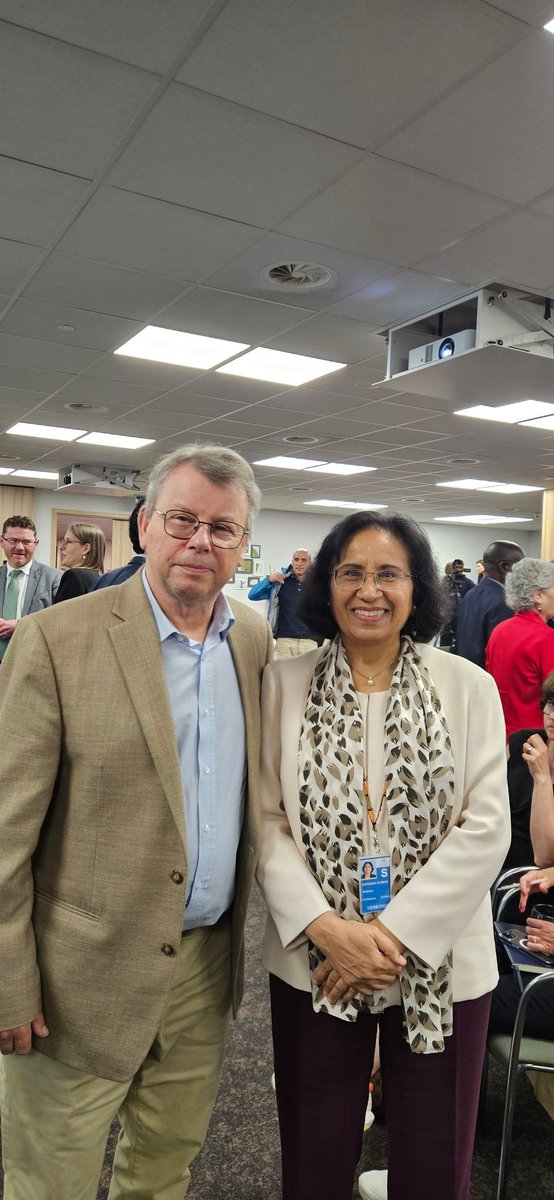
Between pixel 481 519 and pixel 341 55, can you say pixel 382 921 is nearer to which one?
pixel 341 55

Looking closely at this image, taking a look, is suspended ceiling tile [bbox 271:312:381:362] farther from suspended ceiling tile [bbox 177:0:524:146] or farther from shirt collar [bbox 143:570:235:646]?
shirt collar [bbox 143:570:235:646]

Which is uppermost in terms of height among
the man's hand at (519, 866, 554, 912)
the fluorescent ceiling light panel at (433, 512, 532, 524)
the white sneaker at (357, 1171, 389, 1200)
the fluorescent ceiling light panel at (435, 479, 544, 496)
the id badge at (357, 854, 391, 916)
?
the fluorescent ceiling light panel at (435, 479, 544, 496)

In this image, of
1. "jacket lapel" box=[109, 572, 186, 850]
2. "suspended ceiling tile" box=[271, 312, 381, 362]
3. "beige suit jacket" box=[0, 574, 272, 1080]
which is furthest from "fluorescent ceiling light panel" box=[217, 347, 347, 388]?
"beige suit jacket" box=[0, 574, 272, 1080]

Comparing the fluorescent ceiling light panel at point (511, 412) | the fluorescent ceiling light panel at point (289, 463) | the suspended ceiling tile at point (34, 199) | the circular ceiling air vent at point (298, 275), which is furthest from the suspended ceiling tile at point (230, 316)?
the fluorescent ceiling light panel at point (289, 463)

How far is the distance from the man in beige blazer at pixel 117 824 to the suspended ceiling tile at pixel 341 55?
5.11 ft

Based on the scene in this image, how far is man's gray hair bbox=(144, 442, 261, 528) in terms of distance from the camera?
1441 mm

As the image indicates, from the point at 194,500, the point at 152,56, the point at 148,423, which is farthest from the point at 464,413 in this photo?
the point at 194,500

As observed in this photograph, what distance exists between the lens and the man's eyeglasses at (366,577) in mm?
1551

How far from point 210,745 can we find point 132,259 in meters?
3.21

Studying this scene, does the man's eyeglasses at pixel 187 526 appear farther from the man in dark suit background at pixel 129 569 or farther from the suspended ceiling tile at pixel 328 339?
the suspended ceiling tile at pixel 328 339

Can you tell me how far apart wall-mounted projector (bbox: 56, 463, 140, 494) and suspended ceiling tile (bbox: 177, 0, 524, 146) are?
28.2 feet

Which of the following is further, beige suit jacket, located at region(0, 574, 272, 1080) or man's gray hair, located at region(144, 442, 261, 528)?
man's gray hair, located at region(144, 442, 261, 528)

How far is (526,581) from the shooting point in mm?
3531

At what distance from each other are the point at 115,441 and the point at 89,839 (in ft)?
26.7
